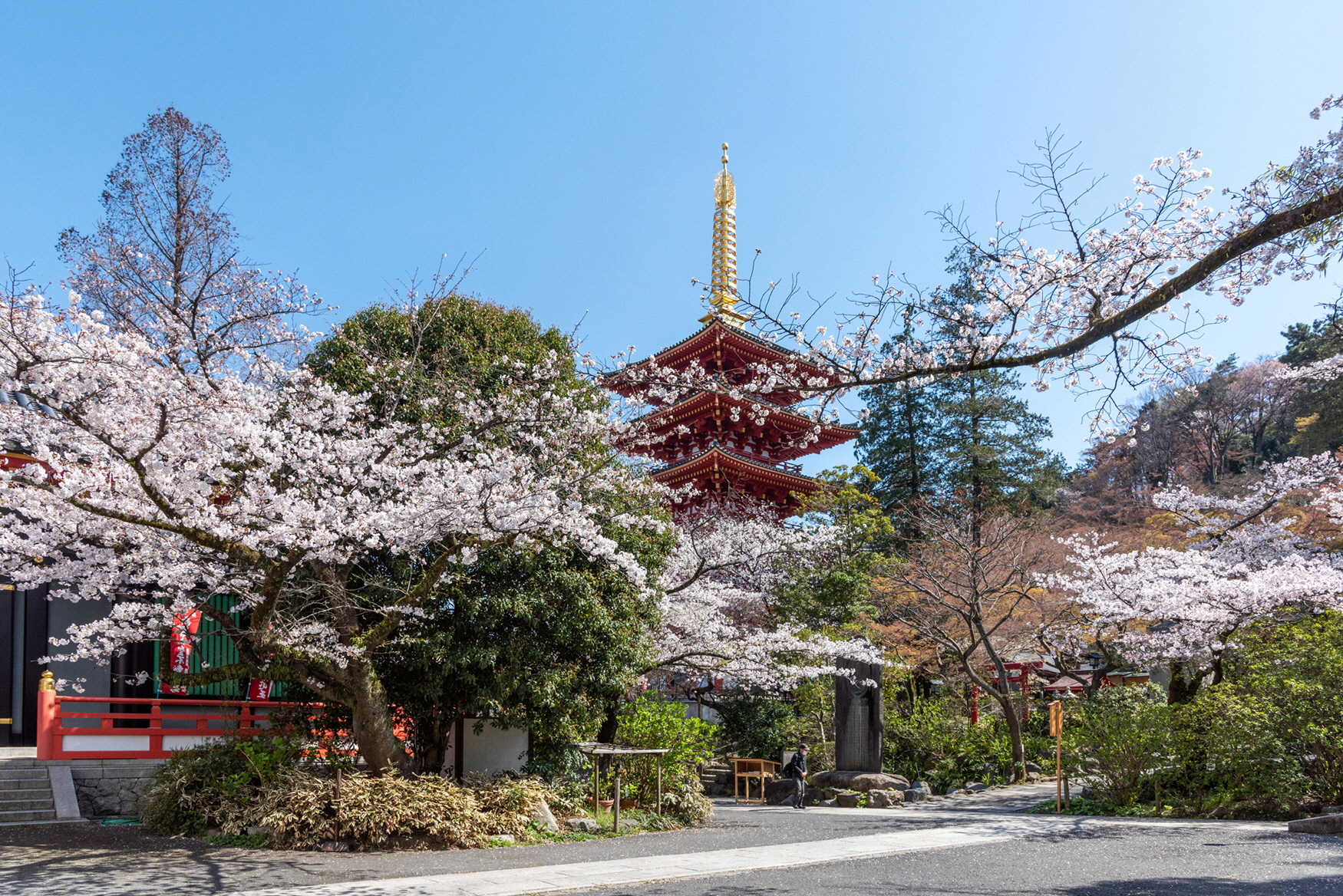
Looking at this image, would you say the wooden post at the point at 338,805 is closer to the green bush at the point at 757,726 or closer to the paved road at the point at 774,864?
the paved road at the point at 774,864

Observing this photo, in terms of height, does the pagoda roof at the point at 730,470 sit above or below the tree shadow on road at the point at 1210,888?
above

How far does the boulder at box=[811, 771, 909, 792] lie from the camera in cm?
1576

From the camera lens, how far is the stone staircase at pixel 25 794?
1102 centimetres

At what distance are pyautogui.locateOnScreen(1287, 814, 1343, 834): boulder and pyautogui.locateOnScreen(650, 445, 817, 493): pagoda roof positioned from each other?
63.2 ft

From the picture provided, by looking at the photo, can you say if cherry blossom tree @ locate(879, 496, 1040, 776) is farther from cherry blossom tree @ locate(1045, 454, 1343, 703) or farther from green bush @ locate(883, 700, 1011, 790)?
cherry blossom tree @ locate(1045, 454, 1343, 703)

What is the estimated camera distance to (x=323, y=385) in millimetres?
10812

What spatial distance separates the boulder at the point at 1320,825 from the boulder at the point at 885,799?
6.05m

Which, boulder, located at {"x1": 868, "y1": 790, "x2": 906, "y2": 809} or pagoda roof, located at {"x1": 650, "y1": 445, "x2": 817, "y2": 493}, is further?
pagoda roof, located at {"x1": 650, "y1": 445, "x2": 817, "y2": 493}

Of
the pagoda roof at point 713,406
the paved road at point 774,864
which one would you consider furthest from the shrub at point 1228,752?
the pagoda roof at point 713,406

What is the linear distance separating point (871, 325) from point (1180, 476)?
114 feet

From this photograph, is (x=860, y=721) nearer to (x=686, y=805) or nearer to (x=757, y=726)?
(x=757, y=726)

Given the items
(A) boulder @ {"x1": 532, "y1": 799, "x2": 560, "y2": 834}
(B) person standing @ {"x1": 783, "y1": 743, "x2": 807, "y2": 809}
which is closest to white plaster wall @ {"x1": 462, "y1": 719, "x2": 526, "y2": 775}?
(A) boulder @ {"x1": 532, "y1": 799, "x2": 560, "y2": 834}

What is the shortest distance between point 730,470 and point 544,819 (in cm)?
1856

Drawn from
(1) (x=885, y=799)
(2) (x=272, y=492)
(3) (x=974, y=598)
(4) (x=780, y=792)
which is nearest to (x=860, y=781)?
(1) (x=885, y=799)
